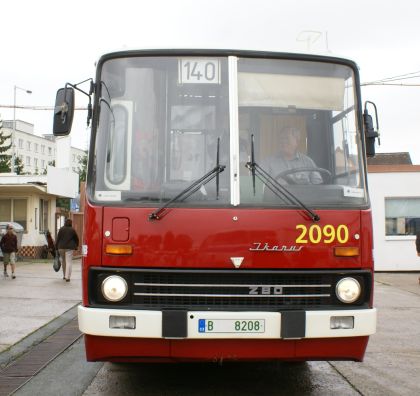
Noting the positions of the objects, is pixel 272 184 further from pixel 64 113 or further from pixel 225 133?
pixel 64 113

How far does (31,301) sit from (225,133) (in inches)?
324

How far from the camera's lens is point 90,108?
5301 millimetres

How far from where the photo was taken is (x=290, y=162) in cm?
504

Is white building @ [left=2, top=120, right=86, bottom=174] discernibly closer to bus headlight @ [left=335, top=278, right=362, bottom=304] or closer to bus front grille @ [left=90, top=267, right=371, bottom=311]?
bus front grille @ [left=90, top=267, right=371, bottom=311]

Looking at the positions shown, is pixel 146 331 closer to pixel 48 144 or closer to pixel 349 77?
pixel 349 77

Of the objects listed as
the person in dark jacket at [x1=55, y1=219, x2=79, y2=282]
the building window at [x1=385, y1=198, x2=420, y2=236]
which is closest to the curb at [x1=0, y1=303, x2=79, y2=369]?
the person in dark jacket at [x1=55, y1=219, x2=79, y2=282]

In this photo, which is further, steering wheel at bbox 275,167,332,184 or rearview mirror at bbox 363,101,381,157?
rearview mirror at bbox 363,101,381,157

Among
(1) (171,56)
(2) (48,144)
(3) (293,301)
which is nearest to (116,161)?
(1) (171,56)

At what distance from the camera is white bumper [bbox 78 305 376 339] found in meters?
4.54

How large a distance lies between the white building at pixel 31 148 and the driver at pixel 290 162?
87.9 meters

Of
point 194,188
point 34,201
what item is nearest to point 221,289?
point 194,188

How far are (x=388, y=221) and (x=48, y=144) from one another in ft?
288

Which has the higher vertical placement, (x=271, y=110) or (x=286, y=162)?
(x=271, y=110)

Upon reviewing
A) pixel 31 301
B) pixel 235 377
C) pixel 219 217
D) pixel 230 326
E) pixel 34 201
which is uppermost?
pixel 34 201
